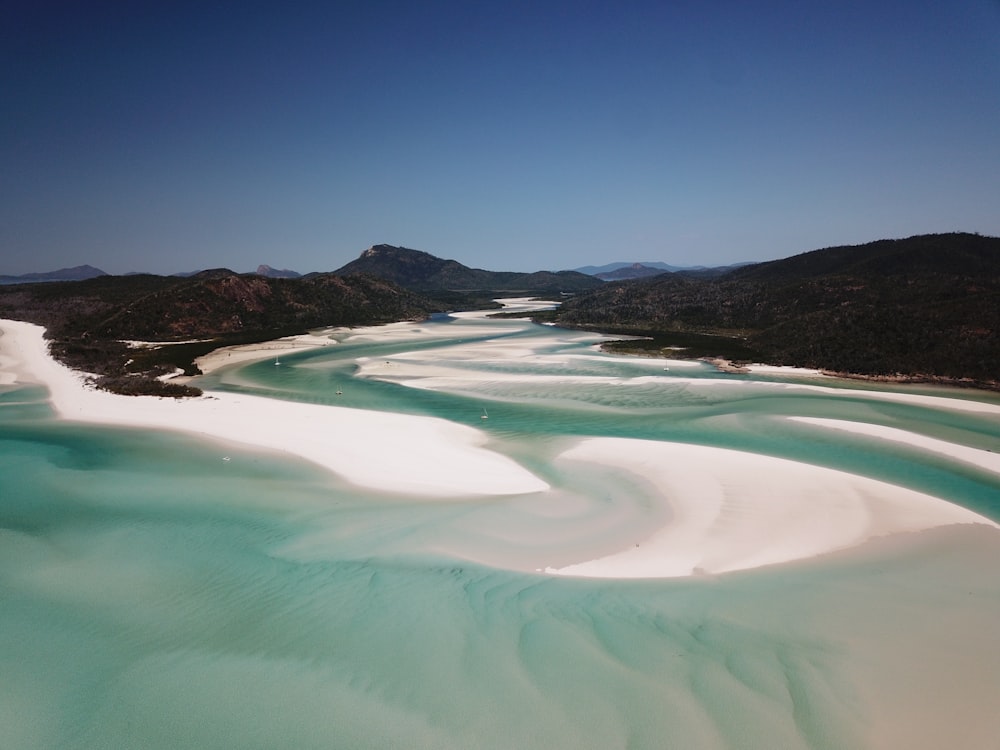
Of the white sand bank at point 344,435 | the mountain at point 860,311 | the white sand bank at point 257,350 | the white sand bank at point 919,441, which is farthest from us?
the white sand bank at point 257,350

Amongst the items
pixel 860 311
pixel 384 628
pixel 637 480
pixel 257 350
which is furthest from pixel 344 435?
pixel 860 311

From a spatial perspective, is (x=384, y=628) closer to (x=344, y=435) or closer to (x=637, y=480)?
(x=637, y=480)

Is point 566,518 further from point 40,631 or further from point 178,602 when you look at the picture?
point 40,631

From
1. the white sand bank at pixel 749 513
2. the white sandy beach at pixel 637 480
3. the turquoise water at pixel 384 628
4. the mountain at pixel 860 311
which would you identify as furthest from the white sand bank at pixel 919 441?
the mountain at pixel 860 311

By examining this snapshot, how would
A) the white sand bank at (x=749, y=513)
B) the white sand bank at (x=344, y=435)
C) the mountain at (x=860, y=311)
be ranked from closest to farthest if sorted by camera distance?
the white sand bank at (x=749, y=513)
the white sand bank at (x=344, y=435)
the mountain at (x=860, y=311)

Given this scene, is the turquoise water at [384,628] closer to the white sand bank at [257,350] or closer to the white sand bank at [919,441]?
the white sand bank at [919,441]

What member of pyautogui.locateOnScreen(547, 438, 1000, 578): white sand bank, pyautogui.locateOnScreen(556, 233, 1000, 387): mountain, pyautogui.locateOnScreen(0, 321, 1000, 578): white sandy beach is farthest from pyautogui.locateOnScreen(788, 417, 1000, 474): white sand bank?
pyautogui.locateOnScreen(556, 233, 1000, 387): mountain
